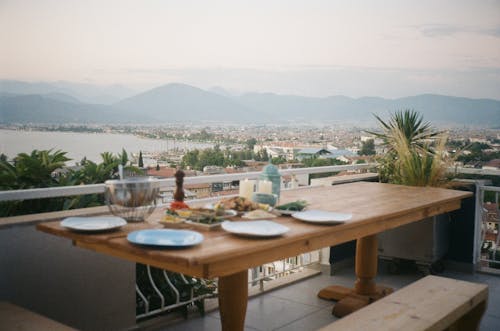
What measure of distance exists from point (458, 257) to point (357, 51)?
17.8ft

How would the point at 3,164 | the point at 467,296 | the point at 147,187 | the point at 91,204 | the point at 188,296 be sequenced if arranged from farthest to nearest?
the point at 188,296
the point at 91,204
the point at 3,164
the point at 467,296
the point at 147,187

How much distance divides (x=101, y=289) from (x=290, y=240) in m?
1.39

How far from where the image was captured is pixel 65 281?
9.07ft

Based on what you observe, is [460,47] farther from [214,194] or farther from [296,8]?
[214,194]

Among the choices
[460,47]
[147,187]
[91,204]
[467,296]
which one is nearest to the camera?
[147,187]

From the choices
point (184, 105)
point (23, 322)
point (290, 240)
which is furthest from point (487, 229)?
point (184, 105)

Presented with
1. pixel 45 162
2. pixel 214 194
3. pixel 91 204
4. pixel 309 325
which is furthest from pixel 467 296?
A: pixel 45 162

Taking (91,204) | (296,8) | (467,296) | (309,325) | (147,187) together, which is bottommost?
(309,325)

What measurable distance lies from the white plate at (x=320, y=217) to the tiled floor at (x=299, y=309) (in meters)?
1.23

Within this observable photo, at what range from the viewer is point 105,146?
3.85 metres

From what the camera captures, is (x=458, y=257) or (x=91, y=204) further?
(x=458, y=257)

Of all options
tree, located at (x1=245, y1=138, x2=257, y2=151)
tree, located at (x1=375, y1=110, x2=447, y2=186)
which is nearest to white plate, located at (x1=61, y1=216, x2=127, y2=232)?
tree, located at (x1=245, y1=138, x2=257, y2=151)

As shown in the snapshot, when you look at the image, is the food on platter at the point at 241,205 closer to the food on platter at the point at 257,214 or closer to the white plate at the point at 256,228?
the food on platter at the point at 257,214

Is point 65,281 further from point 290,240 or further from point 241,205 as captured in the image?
point 290,240
